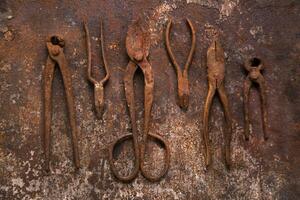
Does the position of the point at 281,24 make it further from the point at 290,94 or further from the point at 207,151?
the point at 207,151

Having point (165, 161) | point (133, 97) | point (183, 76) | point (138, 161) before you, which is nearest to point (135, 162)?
point (138, 161)

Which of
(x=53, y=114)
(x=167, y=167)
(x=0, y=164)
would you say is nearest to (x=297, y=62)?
(x=167, y=167)

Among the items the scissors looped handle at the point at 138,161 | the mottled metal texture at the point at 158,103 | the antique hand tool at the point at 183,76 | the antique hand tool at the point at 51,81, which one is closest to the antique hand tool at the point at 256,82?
the mottled metal texture at the point at 158,103

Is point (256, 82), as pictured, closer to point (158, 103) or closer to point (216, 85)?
point (216, 85)

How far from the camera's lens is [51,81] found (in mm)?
1991

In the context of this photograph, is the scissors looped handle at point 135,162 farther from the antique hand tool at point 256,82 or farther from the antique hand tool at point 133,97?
the antique hand tool at point 256,82

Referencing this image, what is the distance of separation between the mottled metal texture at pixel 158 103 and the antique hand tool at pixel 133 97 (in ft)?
0.10

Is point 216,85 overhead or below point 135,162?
overhead

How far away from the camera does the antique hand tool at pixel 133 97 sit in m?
1.96

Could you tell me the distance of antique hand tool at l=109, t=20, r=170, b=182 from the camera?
6.42 ft

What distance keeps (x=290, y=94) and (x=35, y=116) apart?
1058 millimetres

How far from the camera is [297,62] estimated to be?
2168 millimetres

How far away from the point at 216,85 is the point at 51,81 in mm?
668

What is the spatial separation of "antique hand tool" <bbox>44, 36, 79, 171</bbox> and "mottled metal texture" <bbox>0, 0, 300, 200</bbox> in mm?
38
